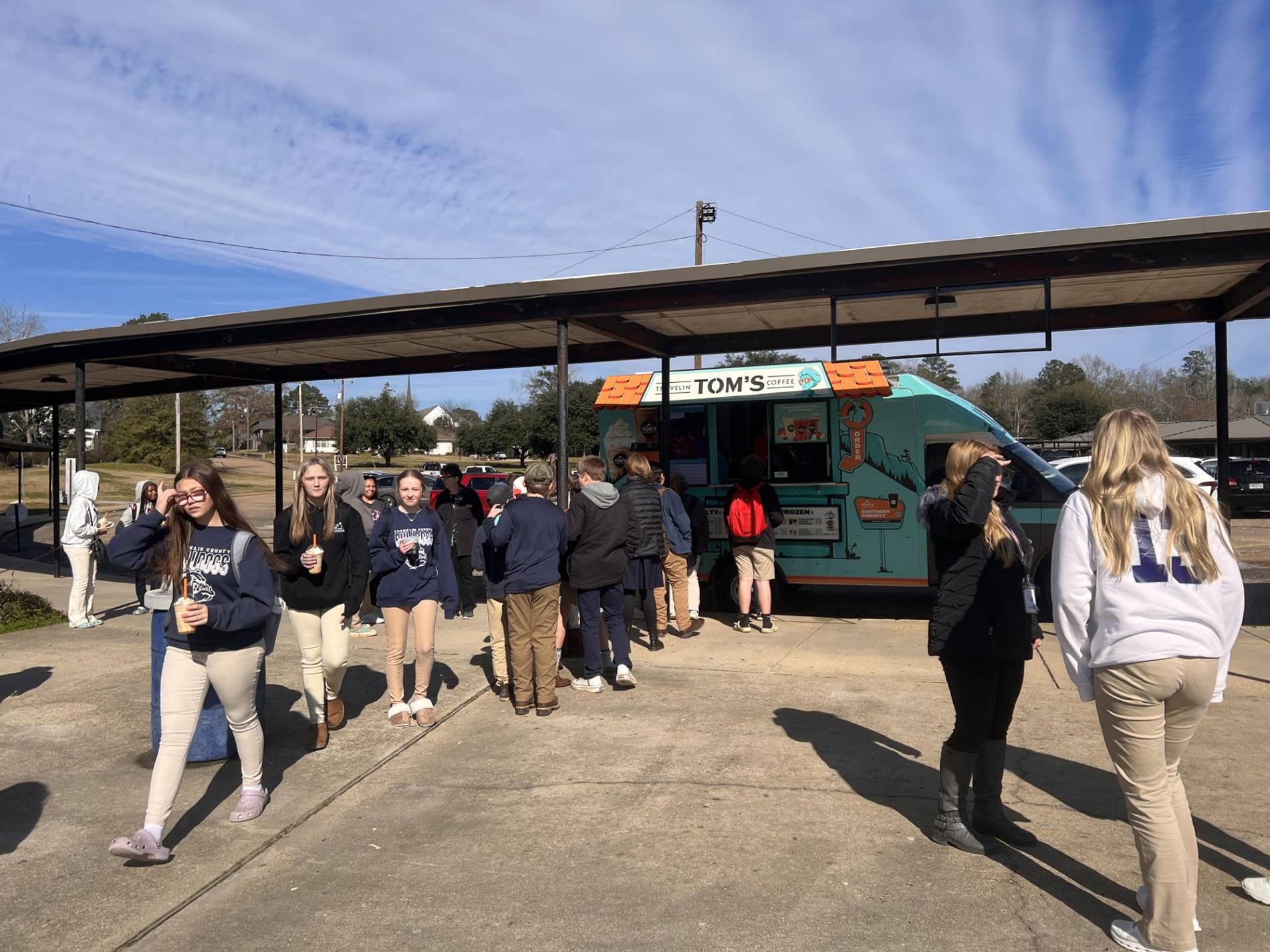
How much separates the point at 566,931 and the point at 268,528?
83.3 feet

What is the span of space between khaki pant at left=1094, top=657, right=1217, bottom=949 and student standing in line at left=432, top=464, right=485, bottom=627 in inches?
307

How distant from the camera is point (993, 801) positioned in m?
4.27

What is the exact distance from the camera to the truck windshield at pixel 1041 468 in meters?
9.60

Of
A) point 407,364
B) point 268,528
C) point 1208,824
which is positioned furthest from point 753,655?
point 268,528

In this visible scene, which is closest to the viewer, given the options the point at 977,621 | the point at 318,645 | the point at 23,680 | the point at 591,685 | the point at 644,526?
the point at 977,621

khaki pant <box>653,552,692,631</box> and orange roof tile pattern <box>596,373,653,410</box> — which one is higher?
orange roof tile pattern <box>596,373,653,410</box>

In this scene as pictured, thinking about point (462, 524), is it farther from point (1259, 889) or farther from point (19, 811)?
point (1259, 889)

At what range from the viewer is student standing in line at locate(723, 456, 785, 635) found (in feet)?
30.3

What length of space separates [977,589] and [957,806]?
0.99m

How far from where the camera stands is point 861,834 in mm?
4430

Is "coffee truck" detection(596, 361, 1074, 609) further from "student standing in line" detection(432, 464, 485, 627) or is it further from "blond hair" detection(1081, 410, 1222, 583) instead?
"blond hair" detection(1081, 410, 1222, 583)

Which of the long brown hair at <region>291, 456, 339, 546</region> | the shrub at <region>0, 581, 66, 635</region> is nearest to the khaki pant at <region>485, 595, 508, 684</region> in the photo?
the long brown hair at <region>291, 456, 339, 546</region>

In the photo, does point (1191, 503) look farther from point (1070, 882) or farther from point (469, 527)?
point (469, 527)

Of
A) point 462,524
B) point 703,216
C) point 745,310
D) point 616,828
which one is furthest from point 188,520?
point 703,216
